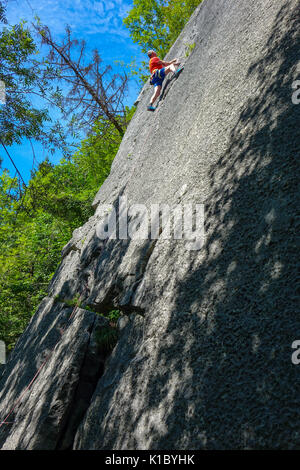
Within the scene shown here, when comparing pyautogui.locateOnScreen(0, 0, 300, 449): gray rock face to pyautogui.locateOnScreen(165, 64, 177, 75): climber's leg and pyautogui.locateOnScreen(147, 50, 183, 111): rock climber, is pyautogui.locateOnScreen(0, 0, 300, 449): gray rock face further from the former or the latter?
pyautogui.locateOnScreen(147, 50, 183, 111): rock climber

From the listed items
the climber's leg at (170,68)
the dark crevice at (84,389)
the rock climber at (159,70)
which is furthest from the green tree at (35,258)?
the dark crevice at (84,389)

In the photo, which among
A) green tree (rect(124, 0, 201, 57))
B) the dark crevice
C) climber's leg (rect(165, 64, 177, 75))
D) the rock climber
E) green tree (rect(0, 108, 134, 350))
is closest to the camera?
the dark crevice

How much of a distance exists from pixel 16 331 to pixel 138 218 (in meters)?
11.5

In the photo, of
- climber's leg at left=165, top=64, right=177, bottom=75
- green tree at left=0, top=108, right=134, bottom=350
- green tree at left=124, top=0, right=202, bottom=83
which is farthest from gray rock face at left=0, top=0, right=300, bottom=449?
green tree at left=124, top=0, right=202, bottom=83

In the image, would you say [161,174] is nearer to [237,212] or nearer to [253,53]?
[253,53]

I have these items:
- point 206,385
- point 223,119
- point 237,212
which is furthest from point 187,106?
point 206,385

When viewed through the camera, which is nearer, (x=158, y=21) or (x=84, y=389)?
(x=84, y=389)

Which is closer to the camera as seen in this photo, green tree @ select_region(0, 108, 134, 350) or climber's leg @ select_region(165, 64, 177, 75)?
climber's leg @ select_region(165, 64, 177, 75)

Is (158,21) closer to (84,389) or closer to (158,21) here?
(158,21)

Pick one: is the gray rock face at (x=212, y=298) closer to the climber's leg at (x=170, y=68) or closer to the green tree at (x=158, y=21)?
the climber's leg at (x=170, y=68)

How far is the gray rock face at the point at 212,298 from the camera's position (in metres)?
2.04

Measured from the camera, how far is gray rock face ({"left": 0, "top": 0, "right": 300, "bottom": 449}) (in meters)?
2.04

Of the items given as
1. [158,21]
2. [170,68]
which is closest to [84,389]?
[170,68]

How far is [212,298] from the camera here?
2.61m
